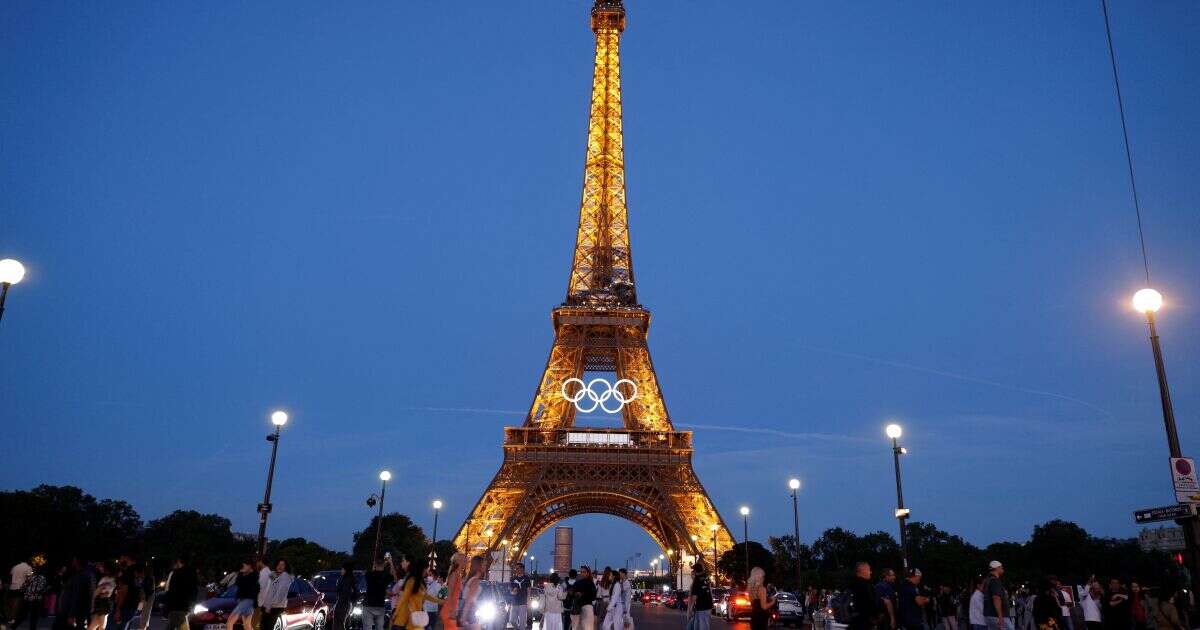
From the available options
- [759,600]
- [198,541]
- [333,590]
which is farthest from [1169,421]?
[198,541]

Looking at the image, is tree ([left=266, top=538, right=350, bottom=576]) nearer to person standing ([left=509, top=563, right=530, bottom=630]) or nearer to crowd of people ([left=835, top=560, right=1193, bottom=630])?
person standing ([left=509, top=563, right=530, bottom=630])

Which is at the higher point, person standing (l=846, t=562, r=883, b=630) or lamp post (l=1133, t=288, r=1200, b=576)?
lamp post (l=1133, t=288, r=1200, b=576)

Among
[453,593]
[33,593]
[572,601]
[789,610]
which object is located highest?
[453,593]

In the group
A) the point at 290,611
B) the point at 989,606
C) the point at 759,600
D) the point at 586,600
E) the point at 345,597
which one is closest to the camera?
the point at 759,600

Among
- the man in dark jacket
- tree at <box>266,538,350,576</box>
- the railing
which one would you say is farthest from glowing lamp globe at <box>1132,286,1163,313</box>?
tree at <box>266,538,350,576</box>

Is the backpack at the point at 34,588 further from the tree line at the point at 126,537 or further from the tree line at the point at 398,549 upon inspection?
the tree line at the point at 398,549

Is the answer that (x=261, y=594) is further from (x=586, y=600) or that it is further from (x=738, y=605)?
(x=738, y=605)

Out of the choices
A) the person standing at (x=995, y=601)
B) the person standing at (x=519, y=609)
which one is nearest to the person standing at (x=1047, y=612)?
the person standing at (x=995, y=601)
